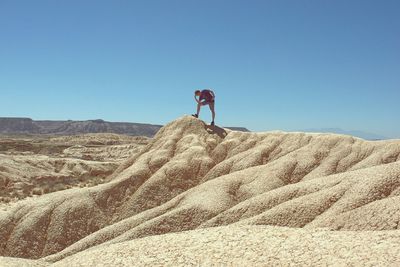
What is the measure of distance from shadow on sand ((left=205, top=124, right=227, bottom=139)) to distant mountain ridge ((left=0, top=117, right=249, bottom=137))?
15421 cm

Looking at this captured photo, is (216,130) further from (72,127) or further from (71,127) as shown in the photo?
(71,127)

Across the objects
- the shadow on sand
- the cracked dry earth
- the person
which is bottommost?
the cracked dry earth

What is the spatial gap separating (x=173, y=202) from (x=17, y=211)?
27.1ft

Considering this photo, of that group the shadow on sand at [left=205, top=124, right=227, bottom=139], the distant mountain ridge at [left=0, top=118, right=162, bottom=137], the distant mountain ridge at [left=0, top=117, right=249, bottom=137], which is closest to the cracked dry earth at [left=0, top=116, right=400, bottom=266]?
the shadow on sand at [left=205, top=124, right=227, bottom=139]

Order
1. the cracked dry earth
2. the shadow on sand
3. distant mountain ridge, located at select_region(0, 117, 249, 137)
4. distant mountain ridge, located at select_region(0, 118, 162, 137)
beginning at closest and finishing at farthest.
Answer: the cracked dry earth → the shadow on sand → distant mountain ridge, located at select_region(0, 117, 249, 137) → distant mountain ridge, located at select_region(0, 118, 162, 137)

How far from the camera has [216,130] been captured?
26.5 m

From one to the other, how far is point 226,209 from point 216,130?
408 inches

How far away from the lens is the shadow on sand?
85.1ft

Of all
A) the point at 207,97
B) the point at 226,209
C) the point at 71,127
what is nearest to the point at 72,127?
the point at 71,127

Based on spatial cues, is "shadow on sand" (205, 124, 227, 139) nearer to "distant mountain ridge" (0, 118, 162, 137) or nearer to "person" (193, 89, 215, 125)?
"person" (193, 89, 215, 125)

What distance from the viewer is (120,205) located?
20.9 meters

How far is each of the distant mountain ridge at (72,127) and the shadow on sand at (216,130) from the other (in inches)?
6071

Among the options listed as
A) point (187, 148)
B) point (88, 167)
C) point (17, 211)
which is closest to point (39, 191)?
point (88, 167)

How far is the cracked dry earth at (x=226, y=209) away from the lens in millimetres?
8688
